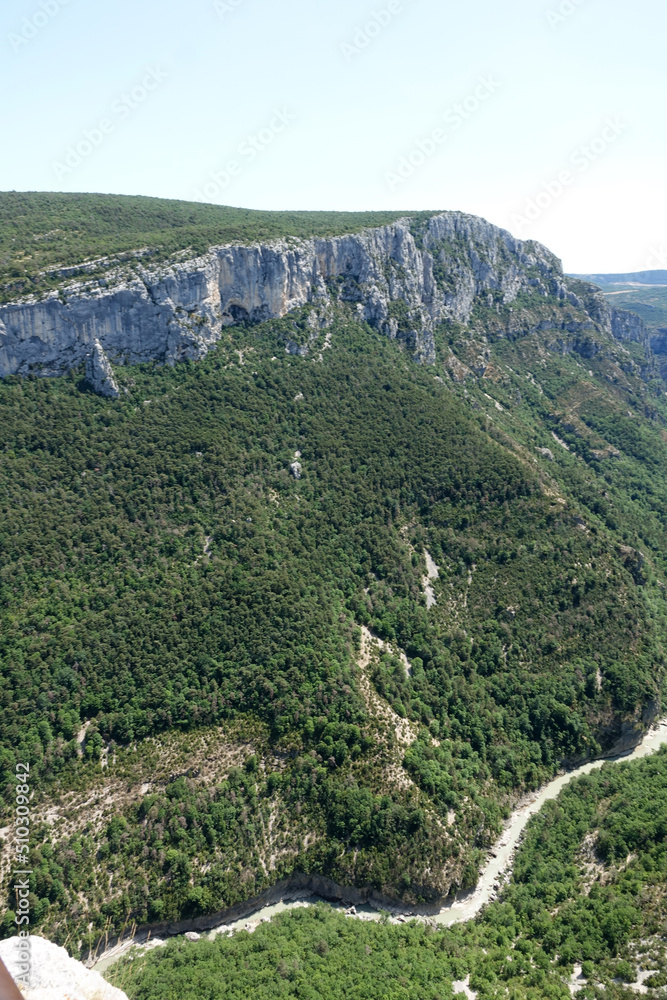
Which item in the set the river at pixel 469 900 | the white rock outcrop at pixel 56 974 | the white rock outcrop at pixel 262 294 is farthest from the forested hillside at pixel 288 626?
the white rock outcrop at pixel 56 974

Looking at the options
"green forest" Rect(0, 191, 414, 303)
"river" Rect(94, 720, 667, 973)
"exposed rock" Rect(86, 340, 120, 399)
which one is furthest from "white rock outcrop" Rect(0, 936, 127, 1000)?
"green forest" Rect(0, 191, 414, 303)

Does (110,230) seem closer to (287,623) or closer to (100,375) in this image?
(100,375)

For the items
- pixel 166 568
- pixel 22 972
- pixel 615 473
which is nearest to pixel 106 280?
pixel 166 568

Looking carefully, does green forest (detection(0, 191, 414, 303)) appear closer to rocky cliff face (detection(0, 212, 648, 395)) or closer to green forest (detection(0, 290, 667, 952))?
rocky cliff face (detection(0, 212, 648, 395))

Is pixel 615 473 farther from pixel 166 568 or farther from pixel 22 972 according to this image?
pixel 22 972

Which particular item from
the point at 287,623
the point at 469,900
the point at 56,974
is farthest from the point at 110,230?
the point at 469,900
